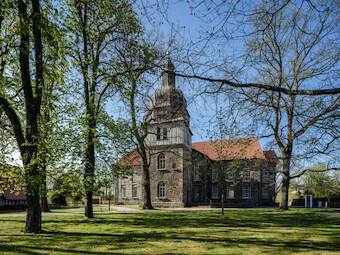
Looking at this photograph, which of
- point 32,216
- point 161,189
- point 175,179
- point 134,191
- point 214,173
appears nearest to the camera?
point 32,216

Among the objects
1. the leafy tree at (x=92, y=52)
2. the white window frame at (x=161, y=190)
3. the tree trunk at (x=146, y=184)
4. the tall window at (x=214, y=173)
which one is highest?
the leafy tree at (x=92, y=52)

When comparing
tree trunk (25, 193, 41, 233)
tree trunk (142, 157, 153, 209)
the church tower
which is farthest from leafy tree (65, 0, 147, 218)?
the church tower

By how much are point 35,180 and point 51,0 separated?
323 inches

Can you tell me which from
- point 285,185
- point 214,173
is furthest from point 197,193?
point 214,173

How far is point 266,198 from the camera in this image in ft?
119

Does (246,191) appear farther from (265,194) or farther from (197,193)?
(197,193)

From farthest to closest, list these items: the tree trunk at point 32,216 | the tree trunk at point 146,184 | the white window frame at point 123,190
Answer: the white window frame at point 123,190 < the tree trunk at point 146,184 < the tree trunk at point 32,216

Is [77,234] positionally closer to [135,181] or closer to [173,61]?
[173,61]

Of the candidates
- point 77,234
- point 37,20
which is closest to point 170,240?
point 77,234

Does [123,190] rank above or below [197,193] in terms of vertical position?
above

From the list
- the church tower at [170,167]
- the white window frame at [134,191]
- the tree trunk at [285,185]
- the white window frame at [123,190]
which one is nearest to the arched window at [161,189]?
the church tower at [170,167]

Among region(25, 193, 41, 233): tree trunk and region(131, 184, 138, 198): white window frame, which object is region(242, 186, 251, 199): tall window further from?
region(25, 193, 41, 233): tree trunk

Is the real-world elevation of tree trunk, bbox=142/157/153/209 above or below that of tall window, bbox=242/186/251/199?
above

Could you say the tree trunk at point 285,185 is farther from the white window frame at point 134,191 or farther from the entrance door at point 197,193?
the white window frame at point 134,191
